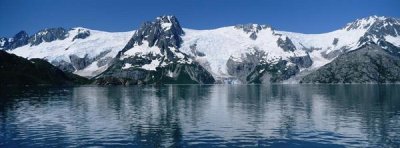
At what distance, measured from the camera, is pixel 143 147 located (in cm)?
7725

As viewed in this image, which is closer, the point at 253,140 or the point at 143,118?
the point at 253,140

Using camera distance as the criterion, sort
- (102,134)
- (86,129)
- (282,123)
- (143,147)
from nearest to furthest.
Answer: (143,147) → (102,134) → (86,129) → (282,123)

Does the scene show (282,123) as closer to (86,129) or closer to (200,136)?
(200,136)

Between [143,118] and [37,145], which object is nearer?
[37,145]

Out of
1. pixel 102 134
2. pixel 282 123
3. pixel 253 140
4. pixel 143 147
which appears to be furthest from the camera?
pixel 282 123

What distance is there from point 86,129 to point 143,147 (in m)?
25.6

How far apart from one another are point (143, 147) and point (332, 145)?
32115mm

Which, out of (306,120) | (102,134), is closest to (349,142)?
(306,120)

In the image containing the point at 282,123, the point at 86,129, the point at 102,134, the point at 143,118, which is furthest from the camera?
the point at 143,118

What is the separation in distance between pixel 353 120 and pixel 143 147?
203ft

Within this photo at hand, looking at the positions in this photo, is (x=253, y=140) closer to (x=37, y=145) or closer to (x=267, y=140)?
(x=267, y=140)

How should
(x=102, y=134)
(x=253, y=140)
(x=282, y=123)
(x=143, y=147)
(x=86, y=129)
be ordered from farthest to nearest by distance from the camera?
(x=282, y=123), (x=86, y=129), (x=102, y=134), (x=253, y=140), (x=143, y=147)

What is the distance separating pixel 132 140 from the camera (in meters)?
84.1

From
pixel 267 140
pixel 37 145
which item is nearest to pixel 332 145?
pixel 267 140
